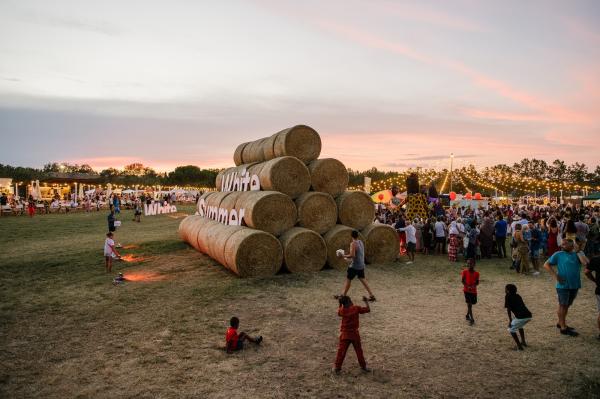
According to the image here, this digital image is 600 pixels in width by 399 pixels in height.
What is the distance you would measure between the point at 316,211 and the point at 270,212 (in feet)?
5.65

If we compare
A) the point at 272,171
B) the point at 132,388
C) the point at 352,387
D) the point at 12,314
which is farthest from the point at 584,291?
the point at 12,314

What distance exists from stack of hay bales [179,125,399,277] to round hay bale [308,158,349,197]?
0.04 meters

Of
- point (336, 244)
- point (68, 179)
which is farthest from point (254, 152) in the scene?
point (68, 179)

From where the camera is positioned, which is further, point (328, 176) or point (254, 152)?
point (254, 152)

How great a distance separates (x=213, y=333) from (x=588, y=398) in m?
5.99

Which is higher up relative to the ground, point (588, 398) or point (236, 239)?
point (236, 239)

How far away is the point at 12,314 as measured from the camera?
28.6 feet

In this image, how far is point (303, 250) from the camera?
1245cm

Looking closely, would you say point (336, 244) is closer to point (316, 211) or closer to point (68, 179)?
point (316, 211)

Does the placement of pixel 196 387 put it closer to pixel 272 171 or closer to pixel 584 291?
pixel 272 171

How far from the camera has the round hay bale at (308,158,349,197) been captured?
46.3 feet

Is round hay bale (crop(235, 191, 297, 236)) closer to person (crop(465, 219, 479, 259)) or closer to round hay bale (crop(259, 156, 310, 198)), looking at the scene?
round hay bale (crop(259, 156, 310, 198))

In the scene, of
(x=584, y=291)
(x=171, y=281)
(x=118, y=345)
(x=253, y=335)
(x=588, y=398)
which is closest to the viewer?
(x=588, y=398)

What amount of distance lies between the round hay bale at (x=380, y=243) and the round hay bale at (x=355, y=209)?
1.08ft
